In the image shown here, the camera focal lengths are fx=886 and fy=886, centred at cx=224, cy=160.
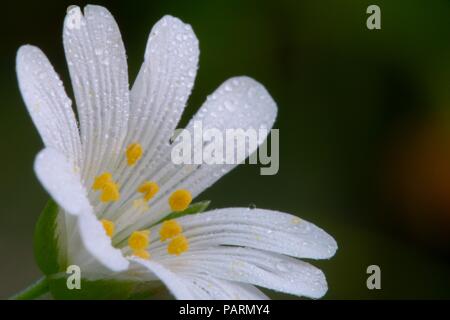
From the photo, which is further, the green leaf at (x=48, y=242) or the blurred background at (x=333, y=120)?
the blurred background at (x=333, y=120)

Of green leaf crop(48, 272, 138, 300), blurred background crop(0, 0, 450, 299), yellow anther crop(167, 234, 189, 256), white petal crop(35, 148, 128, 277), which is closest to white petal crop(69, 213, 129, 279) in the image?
white petal crop(35, 148, 128, 277)

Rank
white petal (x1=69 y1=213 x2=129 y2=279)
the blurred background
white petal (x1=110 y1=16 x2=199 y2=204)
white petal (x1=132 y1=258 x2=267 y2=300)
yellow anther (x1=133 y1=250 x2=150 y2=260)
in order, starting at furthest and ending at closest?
the blurred background < white petal (x1=110 y1=16 x2=199 y2=204) < yellow anther (x1=133 y1=250 x2=150 y2=260) < white petal (x1=132 y1=258 x2=267 y2=300) < white petal (x1=69 y1=213 x2=129 y2=279)

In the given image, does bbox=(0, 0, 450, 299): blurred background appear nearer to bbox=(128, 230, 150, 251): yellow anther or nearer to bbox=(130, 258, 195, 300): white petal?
bbox=(128, 230, 150, 251): yellow anther

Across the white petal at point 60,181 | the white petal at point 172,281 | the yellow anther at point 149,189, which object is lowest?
the white petal at point 172,281

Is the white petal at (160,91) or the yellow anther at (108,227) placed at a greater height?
the white petal at (160,91)

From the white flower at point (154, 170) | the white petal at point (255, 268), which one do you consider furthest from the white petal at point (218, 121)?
the white petal at point (255, 268)

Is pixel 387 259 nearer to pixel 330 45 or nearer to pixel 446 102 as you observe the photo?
pixel 446 102

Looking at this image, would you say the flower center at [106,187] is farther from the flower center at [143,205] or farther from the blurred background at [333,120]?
the blurred background at [333,120]
